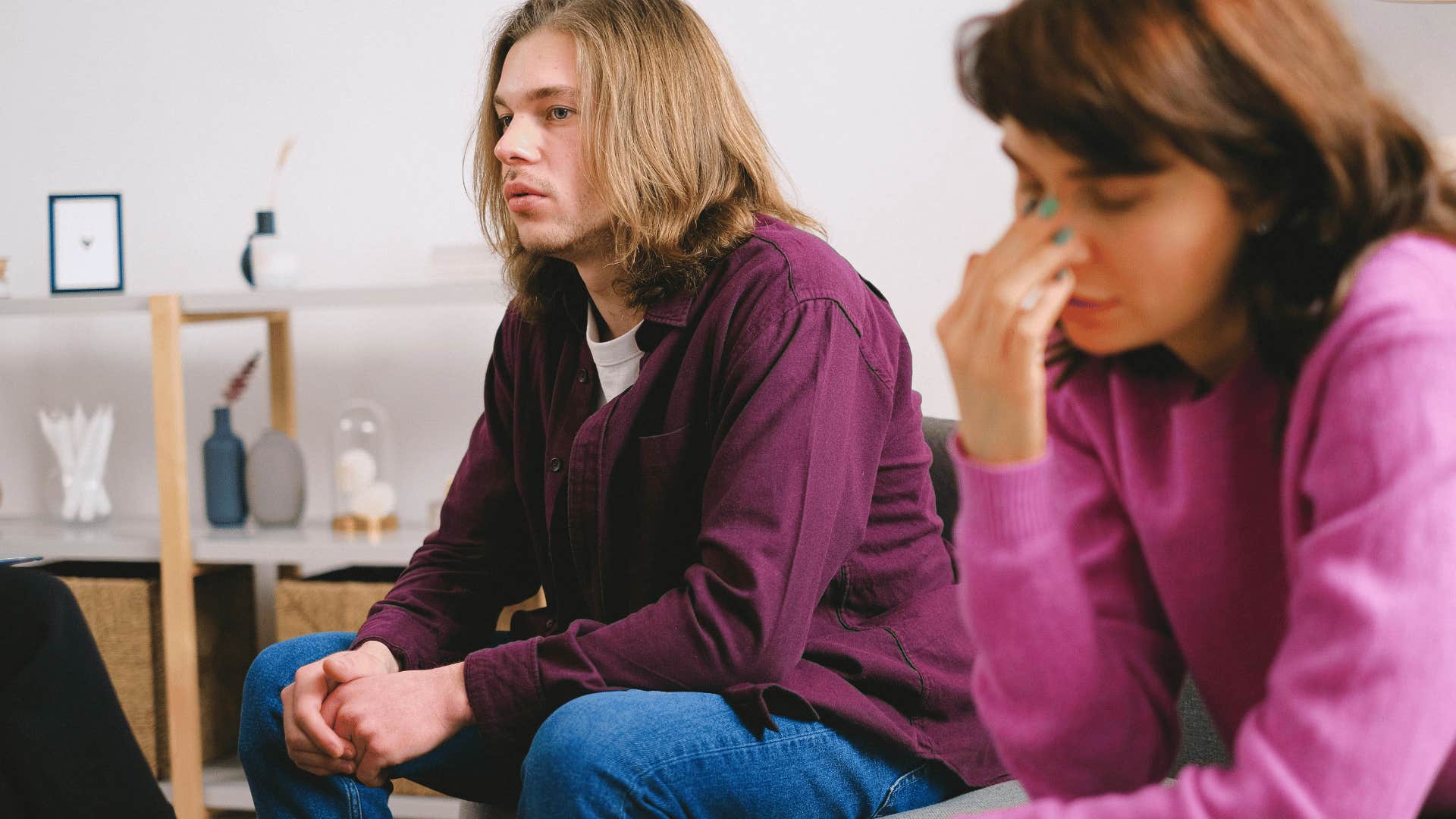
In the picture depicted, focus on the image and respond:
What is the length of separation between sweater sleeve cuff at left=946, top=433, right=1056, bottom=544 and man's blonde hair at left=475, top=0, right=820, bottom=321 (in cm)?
68

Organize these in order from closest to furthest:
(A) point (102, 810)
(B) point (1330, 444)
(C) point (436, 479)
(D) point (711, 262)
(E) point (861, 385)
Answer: (B) point (1330, 444) → (A) point (102, 810) → (E) point (861, 385) → (D) point (711, 262) → (C) point (436, 479)

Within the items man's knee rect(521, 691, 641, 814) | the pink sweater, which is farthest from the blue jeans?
the pink sweater

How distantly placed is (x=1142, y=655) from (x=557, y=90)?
95 cm

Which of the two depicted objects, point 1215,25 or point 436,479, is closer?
point 1215,25

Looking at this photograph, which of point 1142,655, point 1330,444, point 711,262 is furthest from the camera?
point 711,262

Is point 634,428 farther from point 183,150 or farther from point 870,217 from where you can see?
point 183,150

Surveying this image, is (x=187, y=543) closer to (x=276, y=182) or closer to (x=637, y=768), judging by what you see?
(x=276, y=182)

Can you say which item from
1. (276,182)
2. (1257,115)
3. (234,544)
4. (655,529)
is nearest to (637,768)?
(655,529)

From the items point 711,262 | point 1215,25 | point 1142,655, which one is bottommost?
point 1142,655

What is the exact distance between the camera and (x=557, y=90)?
1456 mm

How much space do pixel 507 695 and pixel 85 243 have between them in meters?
1.87

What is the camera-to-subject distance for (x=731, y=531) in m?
1.15

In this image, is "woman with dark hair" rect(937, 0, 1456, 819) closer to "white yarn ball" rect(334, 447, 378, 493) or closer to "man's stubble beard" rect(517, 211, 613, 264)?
"man's stubble beard" rect(517, 211, 613, 264)

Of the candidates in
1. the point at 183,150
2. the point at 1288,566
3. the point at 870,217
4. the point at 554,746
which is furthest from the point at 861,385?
the point at 183,150
